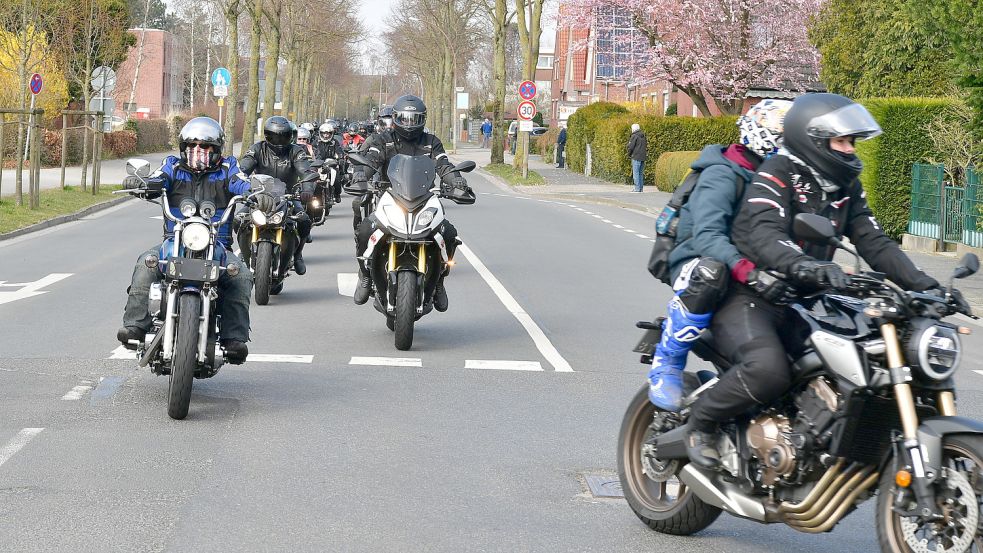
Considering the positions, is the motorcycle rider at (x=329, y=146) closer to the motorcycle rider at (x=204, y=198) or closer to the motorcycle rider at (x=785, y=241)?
the motorcycle rider at (x=204, y=198)

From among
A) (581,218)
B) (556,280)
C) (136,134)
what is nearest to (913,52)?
(581,218)

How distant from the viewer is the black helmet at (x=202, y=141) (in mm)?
8367

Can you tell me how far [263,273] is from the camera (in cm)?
1285

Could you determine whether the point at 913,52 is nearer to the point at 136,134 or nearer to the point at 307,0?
the point at 136,134

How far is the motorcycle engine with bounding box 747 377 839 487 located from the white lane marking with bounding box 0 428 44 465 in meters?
3.55

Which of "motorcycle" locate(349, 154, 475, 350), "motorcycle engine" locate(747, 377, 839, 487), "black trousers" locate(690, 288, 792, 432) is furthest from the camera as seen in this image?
"motorcycle" locate(349, 154, 475, 350)

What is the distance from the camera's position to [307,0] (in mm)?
68750

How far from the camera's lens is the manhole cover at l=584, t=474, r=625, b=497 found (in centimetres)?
613

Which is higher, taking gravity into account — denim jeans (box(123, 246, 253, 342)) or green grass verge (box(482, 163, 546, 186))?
denim jeans (box(123, 246, 253, 342))

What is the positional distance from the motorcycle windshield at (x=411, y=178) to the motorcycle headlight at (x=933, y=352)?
6.28 meters

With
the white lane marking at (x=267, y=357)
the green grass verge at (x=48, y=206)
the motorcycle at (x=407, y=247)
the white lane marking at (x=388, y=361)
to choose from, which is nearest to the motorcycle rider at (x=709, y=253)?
the white lane marking at (x=388, y=361)

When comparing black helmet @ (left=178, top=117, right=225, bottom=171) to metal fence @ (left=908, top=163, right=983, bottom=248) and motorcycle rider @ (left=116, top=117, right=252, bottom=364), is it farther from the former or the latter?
metal fence @ (left=908, top=163, right=983, bottom=248)

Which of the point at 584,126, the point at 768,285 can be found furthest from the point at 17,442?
the point at 584,126

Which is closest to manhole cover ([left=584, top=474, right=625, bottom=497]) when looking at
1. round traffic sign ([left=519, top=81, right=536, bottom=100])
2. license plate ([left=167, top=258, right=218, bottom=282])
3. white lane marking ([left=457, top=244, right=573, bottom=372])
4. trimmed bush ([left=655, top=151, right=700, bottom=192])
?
license plate ([left=167, top=258, right=218, bottom=282])
